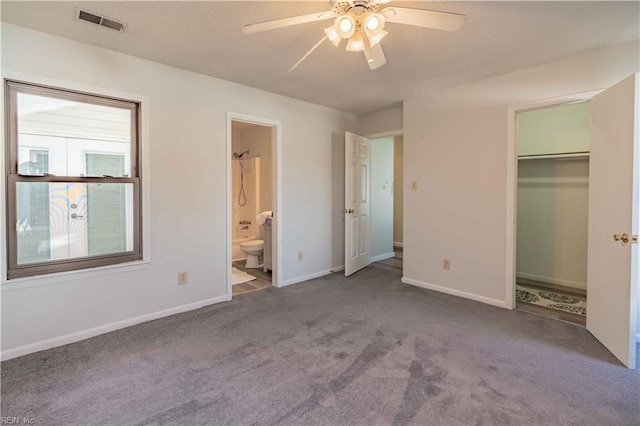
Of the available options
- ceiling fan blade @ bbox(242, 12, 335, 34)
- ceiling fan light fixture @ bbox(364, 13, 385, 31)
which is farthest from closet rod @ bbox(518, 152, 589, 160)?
ceiling fan blade @ bbox(242, 12, 335, 34)

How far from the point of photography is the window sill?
219cm

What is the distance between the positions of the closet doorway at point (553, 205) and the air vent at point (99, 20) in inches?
156

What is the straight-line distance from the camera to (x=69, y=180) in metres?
2.44

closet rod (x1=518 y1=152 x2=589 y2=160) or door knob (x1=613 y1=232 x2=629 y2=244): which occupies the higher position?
closet rod (x1=518 y1=152 x2=589 y2=160)

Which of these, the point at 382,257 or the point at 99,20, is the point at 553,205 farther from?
the point at 99,20

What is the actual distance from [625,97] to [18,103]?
4220 millimetres

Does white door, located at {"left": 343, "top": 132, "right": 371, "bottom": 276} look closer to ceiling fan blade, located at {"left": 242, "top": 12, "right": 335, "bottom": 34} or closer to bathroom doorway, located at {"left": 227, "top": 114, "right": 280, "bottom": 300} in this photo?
bathroom doorway, located at {"left": 227, "top": 114, "right": 280, "bottom": 300}

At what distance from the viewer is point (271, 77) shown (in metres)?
3.12

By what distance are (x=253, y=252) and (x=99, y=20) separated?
3250mm

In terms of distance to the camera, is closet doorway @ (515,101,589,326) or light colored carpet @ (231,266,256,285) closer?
closet doorway @ (515,101,589,326)

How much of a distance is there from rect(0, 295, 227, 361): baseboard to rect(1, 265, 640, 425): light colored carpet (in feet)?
0.24

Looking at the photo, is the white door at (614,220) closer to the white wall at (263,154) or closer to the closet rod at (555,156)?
the closet rod at (555,156)

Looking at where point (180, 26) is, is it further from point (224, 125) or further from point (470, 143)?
point (470, 143)

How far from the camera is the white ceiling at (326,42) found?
1951 millimetres
